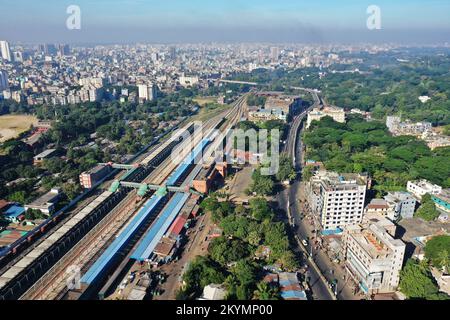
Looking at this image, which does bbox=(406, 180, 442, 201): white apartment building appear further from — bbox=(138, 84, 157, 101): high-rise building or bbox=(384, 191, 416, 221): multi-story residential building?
bbox=(138, 84, 157, 101): high-rise building

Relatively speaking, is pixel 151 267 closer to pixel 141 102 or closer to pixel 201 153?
pixel 201 153

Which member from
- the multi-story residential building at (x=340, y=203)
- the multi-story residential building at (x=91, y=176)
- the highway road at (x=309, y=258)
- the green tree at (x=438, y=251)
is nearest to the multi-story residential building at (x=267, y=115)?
the highway road at (x=309, y=258)

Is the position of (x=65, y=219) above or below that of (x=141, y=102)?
below

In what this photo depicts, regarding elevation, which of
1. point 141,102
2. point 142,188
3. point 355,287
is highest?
point 141,102

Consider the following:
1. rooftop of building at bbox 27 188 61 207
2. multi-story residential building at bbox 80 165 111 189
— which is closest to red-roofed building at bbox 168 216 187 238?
rooftop of building at bbox 27 188 61 207

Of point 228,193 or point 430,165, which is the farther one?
point 430,165
